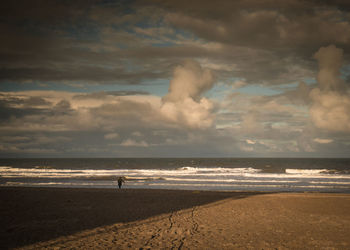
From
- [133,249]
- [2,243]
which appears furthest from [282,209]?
[2,243]

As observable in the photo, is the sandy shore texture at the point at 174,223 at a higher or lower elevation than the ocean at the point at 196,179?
higher

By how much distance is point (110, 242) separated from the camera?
9.33 m

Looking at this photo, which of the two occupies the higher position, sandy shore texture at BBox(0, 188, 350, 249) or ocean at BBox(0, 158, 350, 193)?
sandy shore texture at BBox(0, 188, 350, 249)

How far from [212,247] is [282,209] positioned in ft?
27.8

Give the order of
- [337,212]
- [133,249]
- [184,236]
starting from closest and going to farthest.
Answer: [133,249], [184,236], [337,212]

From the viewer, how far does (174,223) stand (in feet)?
40.2

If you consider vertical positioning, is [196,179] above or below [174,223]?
below

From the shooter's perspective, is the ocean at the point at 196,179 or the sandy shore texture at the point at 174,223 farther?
the ocean at the point at 196,179

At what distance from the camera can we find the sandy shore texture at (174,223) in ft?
30.5

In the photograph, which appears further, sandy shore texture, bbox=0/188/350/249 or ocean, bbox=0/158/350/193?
ocean, bbox=0/158/350/193

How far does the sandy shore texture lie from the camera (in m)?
9.30

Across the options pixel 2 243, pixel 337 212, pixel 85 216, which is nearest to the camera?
pixel 2 243

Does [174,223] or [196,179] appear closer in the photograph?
[174,223]

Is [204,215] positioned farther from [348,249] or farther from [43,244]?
[43,244]
